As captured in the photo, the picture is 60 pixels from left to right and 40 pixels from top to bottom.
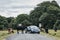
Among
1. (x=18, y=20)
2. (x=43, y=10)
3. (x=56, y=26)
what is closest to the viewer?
(x=56, y=26)

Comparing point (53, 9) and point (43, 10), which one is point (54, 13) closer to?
point (53, 9)

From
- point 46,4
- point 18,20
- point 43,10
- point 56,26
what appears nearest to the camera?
point 56,26

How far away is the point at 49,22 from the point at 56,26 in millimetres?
6830

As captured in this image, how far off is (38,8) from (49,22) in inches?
637

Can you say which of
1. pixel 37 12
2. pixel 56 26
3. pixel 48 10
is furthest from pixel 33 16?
pixel 56 26

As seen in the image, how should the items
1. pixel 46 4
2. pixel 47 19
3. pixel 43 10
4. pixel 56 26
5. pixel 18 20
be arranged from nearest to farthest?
pixel 56 26 < pixel 47 19 < pixel 43 10 < pixel 46 4 < pixel 18 20

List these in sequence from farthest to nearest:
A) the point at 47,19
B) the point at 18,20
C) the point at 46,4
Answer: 1. the point at 18,20
2. the point at 46,4
3. the point at 47,19

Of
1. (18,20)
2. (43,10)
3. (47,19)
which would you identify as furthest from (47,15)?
(18,20)

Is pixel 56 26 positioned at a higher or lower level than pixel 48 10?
lower

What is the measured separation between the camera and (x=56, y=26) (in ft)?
263

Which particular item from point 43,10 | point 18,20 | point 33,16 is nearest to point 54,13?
point 43,10

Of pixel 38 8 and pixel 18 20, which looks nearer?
pixel 38 8

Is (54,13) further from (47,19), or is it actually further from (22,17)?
(22,17)

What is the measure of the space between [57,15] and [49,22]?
3.94m
